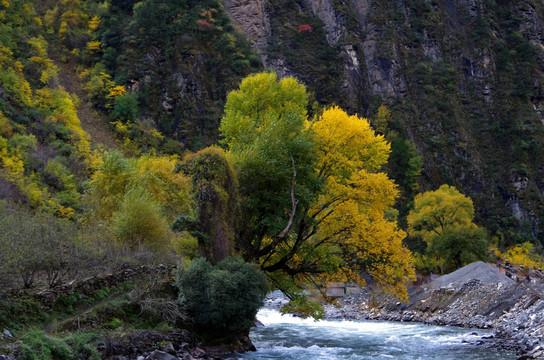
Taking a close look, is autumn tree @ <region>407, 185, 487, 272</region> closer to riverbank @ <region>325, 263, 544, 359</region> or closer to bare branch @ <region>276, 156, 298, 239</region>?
riverbank @ <region>325, 263, 544, 359</region>

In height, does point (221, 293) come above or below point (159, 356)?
above

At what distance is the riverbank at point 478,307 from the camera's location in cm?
2380

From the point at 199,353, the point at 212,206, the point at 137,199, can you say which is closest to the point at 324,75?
the point at 137,199

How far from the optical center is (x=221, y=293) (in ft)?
59.9

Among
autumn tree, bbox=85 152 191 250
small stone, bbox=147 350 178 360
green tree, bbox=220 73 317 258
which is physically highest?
green tree, bbox=220 73 317 258

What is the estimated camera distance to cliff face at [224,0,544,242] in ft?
284

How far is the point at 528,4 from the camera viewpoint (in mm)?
113625

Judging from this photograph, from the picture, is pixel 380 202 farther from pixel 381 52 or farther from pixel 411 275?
pixel 381 52

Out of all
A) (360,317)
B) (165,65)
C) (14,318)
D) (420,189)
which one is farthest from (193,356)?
(420,189)

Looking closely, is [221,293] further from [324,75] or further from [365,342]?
[324,75]

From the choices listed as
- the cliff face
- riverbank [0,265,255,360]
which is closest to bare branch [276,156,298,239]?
riverbank [0,265,255,360]

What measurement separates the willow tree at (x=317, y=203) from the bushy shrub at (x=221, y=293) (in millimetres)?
3046

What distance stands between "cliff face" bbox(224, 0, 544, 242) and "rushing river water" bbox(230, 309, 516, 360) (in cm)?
5325

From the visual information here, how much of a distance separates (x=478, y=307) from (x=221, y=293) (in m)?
21.9
